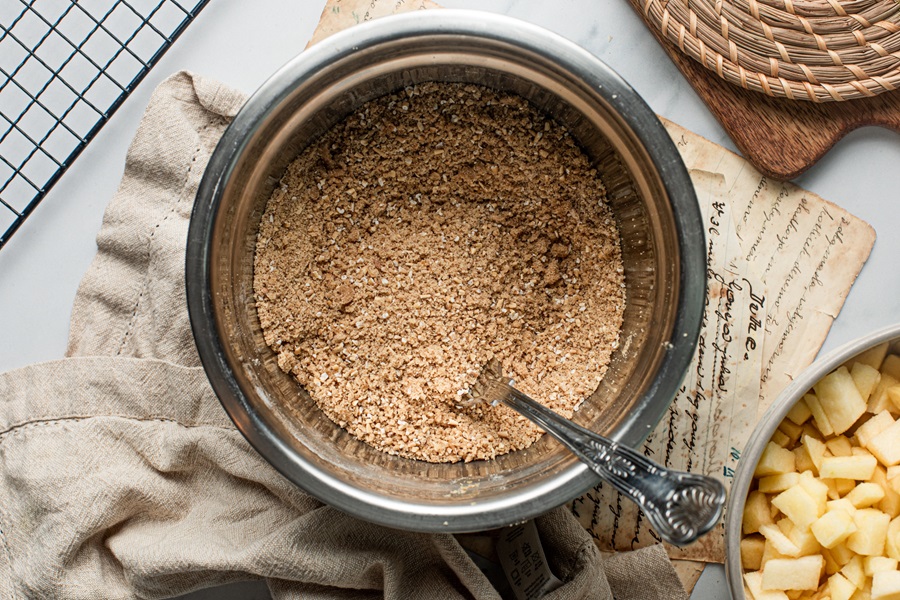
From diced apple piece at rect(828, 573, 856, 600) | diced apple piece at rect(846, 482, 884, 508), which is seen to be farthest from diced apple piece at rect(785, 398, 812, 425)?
diced apple piece at rect(828, 573, 856, 600)

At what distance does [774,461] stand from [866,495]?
13 centimetres

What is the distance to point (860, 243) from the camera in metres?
1.14

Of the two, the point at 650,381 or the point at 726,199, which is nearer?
the point at 650,381

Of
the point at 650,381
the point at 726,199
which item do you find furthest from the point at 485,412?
the point at 726,199

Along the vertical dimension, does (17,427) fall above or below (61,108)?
below

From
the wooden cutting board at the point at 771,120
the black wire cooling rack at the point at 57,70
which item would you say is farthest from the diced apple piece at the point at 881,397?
the black wire cooling rack at the point at 57,70

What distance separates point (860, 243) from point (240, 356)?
0.92 meters

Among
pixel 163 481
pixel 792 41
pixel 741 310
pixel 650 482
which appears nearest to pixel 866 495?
pixel 741 310

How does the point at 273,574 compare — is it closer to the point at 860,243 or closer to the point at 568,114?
the point at 568,114

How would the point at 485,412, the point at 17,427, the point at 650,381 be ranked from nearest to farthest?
the point at 650,381 < the point at 485,412 < the point at 17,427

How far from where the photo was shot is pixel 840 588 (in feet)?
3.46

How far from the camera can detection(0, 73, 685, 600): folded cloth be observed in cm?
103

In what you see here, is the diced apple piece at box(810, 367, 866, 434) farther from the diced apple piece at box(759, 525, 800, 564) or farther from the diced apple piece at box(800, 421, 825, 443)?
the diced apple piece at box(759, 525, 800, 564)

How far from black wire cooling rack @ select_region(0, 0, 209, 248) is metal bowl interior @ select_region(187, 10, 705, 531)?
0.40 meters
